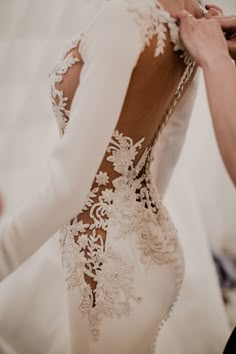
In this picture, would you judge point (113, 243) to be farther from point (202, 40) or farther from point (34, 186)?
point (34, 186)

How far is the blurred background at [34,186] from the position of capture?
51.6 inches

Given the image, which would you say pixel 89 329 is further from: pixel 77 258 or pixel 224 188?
pixel 224 188

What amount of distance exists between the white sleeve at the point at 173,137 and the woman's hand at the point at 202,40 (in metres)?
0.18

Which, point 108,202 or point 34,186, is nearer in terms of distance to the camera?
point 108,202

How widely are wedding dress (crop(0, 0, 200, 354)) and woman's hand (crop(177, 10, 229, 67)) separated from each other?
25 millimetres

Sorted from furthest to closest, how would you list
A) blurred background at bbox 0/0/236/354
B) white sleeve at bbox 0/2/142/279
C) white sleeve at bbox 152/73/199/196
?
blurred background at bbox 0/0/236/354 < white sleeve at bbox 152/73/199/196 < white sleeve at bbox 0/2/142/279

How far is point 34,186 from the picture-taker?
53.4 inches

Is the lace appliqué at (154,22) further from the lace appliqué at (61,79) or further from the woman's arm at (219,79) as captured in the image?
the lace appliqué at (61,79)

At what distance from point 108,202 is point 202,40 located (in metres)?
0.33

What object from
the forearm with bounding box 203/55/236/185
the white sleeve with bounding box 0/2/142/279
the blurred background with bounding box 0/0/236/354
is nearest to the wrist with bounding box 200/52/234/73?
the forearm with bounding box 203/55/236/185

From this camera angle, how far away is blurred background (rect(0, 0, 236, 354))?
1311mm

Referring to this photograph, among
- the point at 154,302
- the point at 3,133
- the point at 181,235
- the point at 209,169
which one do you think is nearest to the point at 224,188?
the point at 209,169

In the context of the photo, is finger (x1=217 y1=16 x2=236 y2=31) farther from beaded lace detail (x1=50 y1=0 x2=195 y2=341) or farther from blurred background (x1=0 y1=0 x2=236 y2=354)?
blurred background (x1=0 y1=0 x2=236 y2=354)

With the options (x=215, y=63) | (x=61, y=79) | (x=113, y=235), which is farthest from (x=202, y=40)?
(x=113, y=235)
